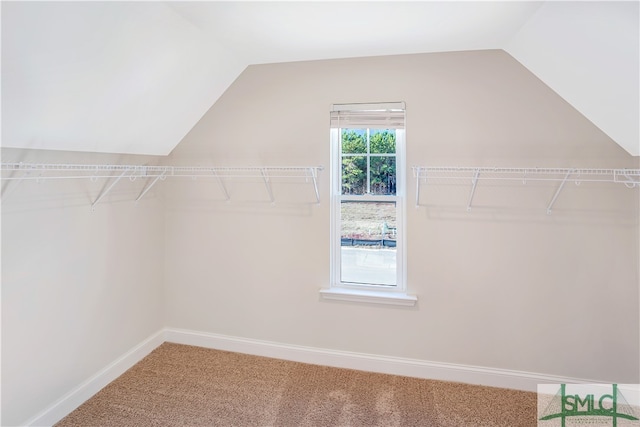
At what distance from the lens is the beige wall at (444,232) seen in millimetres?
2098

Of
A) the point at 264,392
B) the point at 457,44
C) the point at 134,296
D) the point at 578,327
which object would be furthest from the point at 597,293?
the point at 134,296

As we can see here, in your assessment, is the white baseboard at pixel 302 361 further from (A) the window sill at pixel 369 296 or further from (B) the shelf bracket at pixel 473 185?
(B) the shelf bracket at pixel 473 185

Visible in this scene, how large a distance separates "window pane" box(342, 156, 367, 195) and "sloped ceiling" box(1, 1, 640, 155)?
2.34 ft

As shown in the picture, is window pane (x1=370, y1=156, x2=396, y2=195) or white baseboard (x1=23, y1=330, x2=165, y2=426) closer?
white baseboard (x1=23, y1=330, x2=165, y2=426)

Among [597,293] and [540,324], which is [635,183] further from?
[540,324]

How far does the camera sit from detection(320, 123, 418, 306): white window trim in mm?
2379

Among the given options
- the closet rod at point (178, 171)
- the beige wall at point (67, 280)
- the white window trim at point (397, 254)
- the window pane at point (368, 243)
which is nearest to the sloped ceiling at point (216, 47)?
the closet rod at point (178, 171)

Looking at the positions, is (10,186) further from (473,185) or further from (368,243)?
(473,185)

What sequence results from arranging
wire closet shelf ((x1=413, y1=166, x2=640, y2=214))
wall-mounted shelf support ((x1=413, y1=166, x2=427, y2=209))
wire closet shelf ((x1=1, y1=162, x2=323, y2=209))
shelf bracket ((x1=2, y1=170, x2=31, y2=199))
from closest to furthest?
1. shelf bracket ((x1=2, y1=170, x2=31, y2=199))
2. wire closet shelf ((x1=1, y1=162, x2=323, y2=209))
3. wire closet shelf ((x1=413, y1=166, x2=640, y2=214))
4. wall-mounted shelf support ((x1=413, y1=166, x2=427, y2=209))

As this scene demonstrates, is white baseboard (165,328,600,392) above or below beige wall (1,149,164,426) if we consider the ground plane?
below

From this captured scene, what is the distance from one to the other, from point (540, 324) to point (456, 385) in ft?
2.19

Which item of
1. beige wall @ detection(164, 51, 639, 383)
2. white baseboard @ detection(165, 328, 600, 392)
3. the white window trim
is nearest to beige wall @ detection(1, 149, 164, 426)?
beige wall @ detection(164, 51, 639, 383)

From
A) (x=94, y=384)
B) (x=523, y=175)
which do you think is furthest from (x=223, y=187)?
(x=523, y=175)

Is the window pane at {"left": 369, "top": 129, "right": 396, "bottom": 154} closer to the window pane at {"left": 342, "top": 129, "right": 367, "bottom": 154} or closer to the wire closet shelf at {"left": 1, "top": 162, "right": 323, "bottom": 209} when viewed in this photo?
the window pane at {"left": 342, "top": 129, "right": 367, "bottom": 154}
